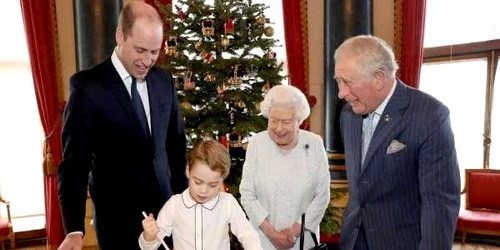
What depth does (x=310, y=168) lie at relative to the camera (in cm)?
246

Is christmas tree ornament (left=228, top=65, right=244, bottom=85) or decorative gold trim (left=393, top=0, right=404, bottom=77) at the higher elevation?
decorative gold trim (left=393, top=0, right=404, bottom=77)

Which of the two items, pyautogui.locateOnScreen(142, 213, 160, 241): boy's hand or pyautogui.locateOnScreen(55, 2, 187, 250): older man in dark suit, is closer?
pyautogui.locateOnScreen(142, 213, 160, 241): boy's hand

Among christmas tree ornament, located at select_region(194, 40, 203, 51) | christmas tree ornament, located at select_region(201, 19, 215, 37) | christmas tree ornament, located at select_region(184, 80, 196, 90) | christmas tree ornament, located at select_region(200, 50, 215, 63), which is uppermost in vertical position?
christmas tree ornament, located at select_region(201, 19, 215, 37)

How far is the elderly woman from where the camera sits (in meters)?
2.41

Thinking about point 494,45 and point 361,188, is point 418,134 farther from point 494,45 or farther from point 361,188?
point 494,45

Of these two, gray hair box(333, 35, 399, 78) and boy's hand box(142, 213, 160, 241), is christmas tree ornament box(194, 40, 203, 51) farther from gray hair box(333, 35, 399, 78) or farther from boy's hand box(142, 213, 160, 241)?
boy's hand box(142, 213, 160, 241)

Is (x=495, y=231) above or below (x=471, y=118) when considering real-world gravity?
below

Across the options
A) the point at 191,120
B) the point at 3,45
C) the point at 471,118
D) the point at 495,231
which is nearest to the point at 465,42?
the point at 471,118

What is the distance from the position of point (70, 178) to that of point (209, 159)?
23.8 inches

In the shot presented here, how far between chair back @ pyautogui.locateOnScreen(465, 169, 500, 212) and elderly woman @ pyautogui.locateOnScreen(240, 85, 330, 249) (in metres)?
3.68

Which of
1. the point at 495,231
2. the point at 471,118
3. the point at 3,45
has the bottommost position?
the point at 495,231

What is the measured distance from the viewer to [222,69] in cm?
396

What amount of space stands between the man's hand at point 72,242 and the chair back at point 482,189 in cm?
491

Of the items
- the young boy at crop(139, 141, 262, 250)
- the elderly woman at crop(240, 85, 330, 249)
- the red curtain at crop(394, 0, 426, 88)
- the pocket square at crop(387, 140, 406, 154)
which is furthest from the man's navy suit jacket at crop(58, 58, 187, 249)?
the red curtain at crop(394, 0, 426, 88)
